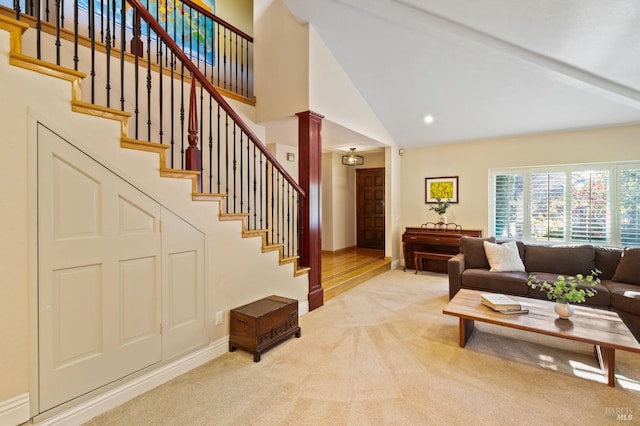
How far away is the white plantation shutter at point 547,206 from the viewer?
4941 mm

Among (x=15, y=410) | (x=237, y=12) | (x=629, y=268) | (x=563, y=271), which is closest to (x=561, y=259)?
(x=563, y=271)

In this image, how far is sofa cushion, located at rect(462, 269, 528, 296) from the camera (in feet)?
11.9

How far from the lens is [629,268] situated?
337cm

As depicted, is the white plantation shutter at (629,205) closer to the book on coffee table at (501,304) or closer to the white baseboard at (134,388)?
the book on coffee table at (501,304)

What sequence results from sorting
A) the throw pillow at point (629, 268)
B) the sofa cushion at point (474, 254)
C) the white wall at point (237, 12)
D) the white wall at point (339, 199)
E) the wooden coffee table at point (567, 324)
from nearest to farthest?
the wooden coffee table at point (567, 324), the throw pillow at point (629, 268), the sofa cushion at point (474, 254), the white wall at point (237, 12), the white wall at point (339, 199)

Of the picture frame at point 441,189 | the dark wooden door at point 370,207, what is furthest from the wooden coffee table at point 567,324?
the dark wooden door at point 370,207

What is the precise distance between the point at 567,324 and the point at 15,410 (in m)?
3.75

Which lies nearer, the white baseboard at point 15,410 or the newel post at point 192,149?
the white baseboard at point 15,410

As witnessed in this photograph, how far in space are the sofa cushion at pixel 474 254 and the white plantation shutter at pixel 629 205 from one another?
80.7 inches

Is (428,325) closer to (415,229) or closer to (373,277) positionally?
(373,277)

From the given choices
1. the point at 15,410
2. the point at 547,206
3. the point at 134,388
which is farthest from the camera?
the point at 547,206

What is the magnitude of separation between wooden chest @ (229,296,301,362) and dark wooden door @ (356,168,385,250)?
15.7 ft

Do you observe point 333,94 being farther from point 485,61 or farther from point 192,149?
point 192,149

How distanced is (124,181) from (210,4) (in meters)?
4.31
